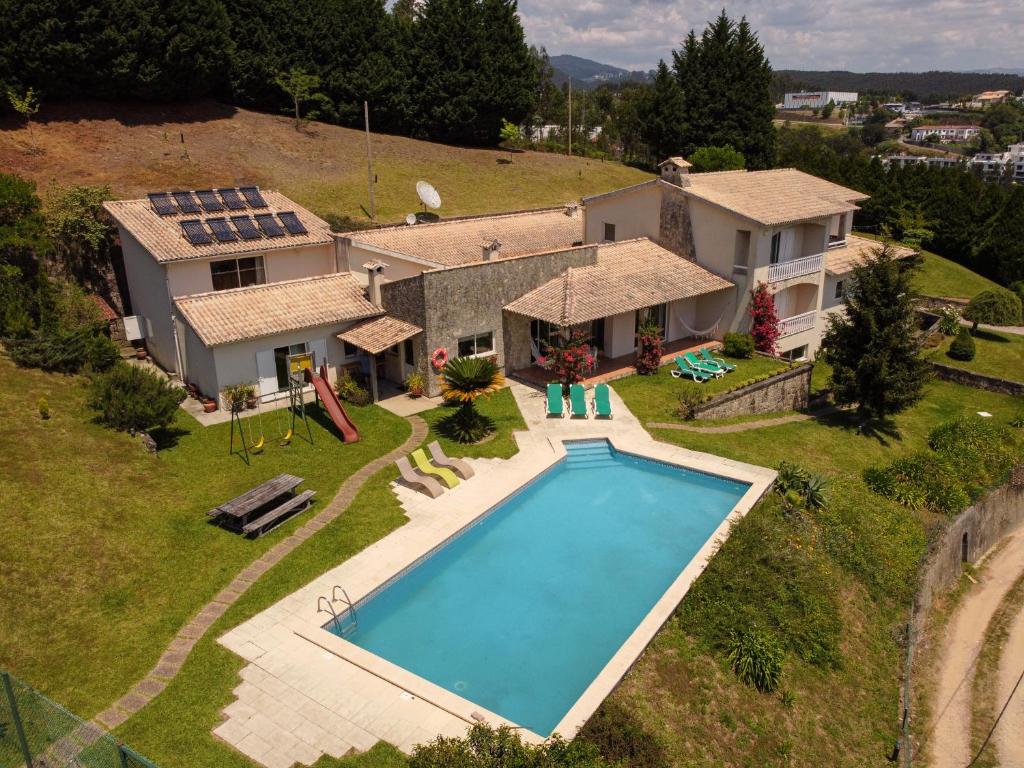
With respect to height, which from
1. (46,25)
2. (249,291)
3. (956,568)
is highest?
(46,25)

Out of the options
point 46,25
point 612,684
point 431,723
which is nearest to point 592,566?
point 612,684

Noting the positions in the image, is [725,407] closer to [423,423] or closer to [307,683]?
[423,423]

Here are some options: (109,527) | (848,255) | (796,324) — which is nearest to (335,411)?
(109,527)

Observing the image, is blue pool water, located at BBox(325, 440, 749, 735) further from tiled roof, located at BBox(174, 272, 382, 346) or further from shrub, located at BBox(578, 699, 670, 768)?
tiled roof, located at BBox(174, 272, 382, 346)

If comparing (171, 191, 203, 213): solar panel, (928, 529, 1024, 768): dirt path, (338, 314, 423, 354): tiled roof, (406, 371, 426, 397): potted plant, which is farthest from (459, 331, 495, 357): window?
(928, 529, 1024, 768): dirt path

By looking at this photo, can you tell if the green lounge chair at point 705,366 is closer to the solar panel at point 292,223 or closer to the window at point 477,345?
the window at point 477,345
